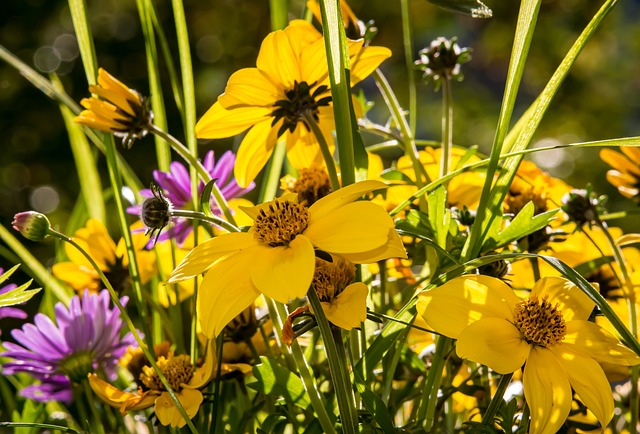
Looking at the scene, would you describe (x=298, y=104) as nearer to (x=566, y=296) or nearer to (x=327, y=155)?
(x=327, y=155)

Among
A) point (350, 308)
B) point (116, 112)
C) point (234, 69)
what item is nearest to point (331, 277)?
point (350, 308)

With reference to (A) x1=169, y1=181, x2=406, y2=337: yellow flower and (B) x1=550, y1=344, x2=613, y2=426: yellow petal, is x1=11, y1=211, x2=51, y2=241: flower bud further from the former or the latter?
(B) x1=550, y1=344, x2=613, y2=426: yellow petal

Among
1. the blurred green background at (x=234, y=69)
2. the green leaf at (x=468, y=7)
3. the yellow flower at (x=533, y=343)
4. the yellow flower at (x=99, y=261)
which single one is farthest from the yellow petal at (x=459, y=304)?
the blurred green background at (x=234, y=69)

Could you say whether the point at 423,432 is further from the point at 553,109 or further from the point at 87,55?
the point at 553,109

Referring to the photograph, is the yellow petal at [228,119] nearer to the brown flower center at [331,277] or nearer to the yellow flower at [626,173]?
the brown flower center at [331,277]

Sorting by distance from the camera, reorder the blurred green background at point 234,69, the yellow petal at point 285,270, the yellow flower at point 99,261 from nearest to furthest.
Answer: the yellow petal at point 285,270, the yellow flower at point 99,261, the blurred green background at point 234,69

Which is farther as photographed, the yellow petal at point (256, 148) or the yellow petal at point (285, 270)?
the yellow petal at point (256, 148)
